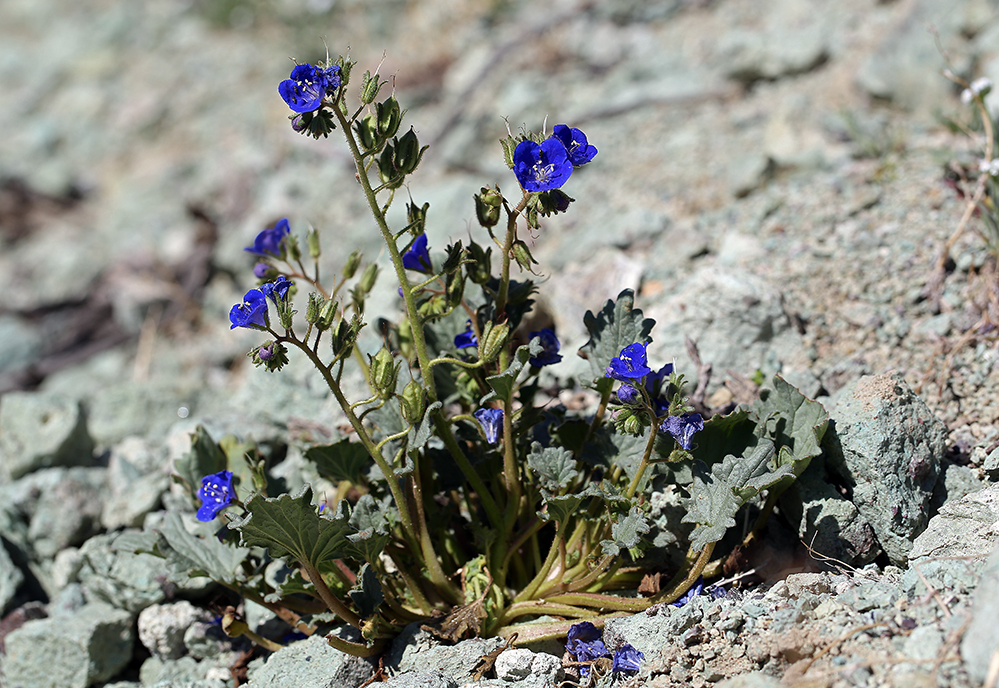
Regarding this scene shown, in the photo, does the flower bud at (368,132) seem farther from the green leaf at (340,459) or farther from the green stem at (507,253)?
the green leaf at (340,459)

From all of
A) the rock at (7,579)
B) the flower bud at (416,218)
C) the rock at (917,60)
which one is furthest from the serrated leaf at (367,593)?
the rock at (917,60)

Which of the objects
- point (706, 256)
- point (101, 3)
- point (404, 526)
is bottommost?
point (404, 526)

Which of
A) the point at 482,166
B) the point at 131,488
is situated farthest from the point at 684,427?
the point at 482,166

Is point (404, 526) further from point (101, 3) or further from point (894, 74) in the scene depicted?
point (101, 3)

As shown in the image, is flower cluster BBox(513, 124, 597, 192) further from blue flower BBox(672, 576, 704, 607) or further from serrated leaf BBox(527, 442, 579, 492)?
blue flower BBox(672, 576, 704, 607)

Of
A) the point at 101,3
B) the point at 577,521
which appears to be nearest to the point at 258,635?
the point at 577,521

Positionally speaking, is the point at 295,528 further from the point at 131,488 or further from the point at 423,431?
the point at 131,488
